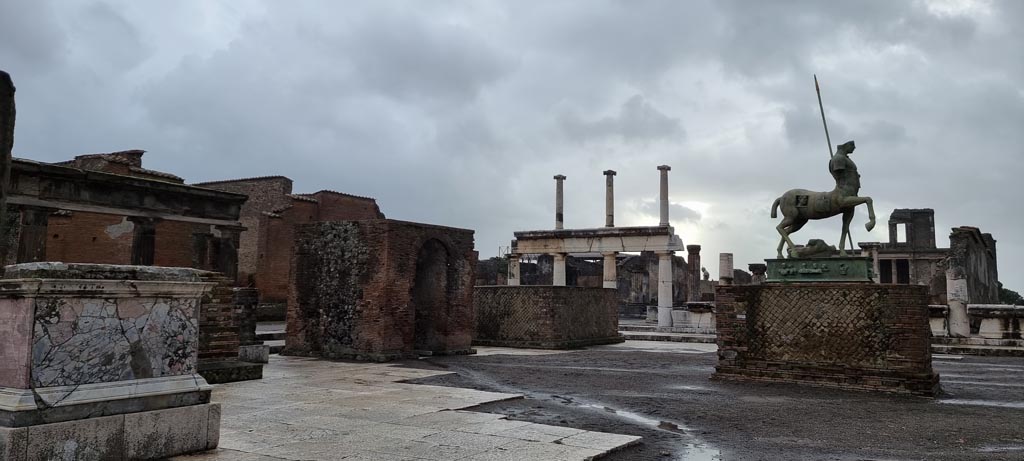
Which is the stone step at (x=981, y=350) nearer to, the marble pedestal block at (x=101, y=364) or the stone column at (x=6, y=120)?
the marble pedestal block at (x=101, y=364)

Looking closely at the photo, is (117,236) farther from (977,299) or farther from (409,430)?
(977,299)

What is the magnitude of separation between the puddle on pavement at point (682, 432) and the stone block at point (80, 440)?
11.3ft

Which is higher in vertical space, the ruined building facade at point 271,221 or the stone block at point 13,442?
the ruined building facade at point 271,221

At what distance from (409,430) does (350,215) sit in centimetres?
2851

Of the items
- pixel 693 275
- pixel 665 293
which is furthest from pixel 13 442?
pixel 693 275

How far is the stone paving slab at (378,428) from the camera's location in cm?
423

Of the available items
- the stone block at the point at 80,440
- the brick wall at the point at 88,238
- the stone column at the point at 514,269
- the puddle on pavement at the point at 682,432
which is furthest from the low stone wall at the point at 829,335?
the stone column at the point at 514,269

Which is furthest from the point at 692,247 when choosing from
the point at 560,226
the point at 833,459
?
the point at 833,459

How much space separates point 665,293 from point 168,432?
82.2 feet

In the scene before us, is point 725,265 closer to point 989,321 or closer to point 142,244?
point 989,321

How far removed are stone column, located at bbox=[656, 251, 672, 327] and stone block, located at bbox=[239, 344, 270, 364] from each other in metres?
18.8

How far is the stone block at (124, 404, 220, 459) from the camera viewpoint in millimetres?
3695

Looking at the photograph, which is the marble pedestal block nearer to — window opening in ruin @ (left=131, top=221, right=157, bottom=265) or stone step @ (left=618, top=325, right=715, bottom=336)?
window opening in ruin @ (left=131, top=221, right=157, bottom=265)

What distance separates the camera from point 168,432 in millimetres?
3863
